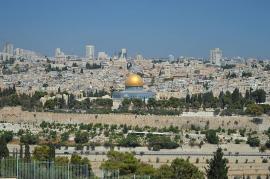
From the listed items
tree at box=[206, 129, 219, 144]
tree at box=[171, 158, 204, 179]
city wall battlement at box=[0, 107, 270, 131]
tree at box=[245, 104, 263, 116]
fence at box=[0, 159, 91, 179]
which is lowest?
tree at box=[171, 158, 204, 179]

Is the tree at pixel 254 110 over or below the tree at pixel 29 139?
over

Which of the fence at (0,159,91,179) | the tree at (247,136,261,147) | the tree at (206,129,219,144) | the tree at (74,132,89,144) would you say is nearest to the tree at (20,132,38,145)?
the tree at (74,132,89,144)

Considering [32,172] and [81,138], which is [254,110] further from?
[32,172]

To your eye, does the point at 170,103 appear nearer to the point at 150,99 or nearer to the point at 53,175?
the point at 150,99

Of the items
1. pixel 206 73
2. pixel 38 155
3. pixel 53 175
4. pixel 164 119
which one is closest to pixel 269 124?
pixel 164 119

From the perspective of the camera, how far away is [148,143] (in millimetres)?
34969

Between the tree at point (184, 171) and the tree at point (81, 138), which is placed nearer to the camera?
the tree at point (184, 171)

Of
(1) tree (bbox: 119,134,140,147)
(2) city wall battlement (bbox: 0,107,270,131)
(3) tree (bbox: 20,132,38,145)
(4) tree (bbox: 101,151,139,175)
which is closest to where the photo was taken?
(4) tree (bbox: 101,151,139,175)

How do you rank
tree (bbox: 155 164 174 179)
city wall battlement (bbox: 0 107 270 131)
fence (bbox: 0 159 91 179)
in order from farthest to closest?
city wall battlement (bbox: 0 107 270 131) < tree (bbox: 155 164 174 179) < fence (bbox: 0 159 91 179)

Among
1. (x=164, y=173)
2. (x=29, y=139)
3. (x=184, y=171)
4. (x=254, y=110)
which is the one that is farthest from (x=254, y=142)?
(x=164, y=173)

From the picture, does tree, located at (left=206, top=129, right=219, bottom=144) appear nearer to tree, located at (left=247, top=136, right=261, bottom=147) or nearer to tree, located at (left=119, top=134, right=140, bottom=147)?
tree, located at (left=247, top=136, right=261, bottom=147)

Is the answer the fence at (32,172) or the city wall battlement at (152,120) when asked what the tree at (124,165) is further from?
the city wall battlement at (152,120)

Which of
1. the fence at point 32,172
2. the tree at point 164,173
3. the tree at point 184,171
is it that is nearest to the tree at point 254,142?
the tree at point 184,171

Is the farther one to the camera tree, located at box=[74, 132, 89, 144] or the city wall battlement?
the city wall battlement
